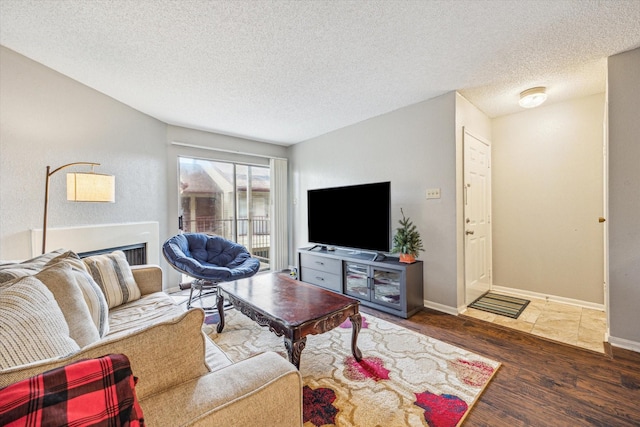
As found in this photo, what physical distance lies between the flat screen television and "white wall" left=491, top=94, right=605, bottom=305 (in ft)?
5.85

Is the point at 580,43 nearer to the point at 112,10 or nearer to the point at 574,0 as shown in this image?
the point at 574,0

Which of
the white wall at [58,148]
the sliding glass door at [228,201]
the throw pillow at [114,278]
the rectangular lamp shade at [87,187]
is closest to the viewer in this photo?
the throw pillow at [114,278]

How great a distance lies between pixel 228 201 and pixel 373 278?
2.80 meters

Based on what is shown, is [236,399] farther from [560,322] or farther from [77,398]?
[560,322]

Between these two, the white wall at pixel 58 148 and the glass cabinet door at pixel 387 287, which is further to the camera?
the glass cabinet door at pixel 387 287

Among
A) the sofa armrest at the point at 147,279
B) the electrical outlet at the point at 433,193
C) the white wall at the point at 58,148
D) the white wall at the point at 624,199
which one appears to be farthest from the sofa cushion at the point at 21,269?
the white wall at the point at 624,199

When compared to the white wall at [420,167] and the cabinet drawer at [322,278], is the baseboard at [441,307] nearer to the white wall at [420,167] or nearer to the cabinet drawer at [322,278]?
the white wall at [420,167]

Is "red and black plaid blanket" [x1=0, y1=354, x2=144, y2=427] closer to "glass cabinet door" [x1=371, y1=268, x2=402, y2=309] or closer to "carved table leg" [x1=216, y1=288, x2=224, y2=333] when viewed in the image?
"carved table leg" [x1=216, y1=288, x2=224, y2=333]

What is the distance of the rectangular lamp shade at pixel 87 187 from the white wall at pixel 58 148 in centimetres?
36

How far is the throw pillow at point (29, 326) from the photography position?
2.38 feet

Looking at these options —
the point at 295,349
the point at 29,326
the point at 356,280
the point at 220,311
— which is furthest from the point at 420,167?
the point at 29,326

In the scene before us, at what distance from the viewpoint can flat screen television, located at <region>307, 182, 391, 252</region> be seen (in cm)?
314

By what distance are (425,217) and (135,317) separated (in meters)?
2.86

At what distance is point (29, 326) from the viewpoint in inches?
32.0
